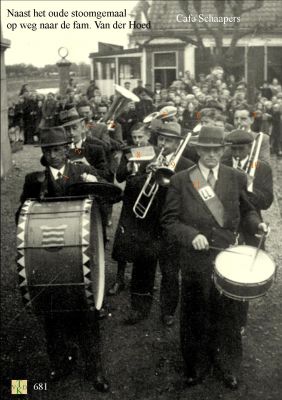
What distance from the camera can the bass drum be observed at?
370 centimetres

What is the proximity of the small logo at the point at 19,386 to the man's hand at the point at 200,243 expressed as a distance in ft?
5.90

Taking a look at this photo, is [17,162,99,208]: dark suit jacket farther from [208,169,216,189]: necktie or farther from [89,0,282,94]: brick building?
[89,0,282,94]: brick building

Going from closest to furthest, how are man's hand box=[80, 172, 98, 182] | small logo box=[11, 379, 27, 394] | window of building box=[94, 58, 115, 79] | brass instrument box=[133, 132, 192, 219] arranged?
1. small logo box=[11, 379, 27, 394]
2. man's hand box=[80, 172, 98, 182]
3. brass instrument box=[133, 132, 192, 219]
4. window of building box=[94, 58, 115, 79]

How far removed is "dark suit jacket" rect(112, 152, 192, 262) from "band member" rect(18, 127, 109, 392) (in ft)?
2.67

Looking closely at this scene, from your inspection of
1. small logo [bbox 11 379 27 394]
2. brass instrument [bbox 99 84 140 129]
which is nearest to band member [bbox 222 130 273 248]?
small logo [bbox 11 379 27 394]

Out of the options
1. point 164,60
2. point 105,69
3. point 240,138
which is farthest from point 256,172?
point 105,69

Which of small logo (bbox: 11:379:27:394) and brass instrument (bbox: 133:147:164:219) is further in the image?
brass instrument (bbox: 133:147:164:219)

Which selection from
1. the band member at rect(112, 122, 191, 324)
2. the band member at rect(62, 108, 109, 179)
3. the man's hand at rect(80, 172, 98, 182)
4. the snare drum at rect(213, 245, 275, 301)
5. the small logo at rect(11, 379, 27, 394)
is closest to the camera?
the snare drum at rect(213, 245, 275, 301)

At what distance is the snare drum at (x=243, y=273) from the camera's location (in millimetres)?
3580

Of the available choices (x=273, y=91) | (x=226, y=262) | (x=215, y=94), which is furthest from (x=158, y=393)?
(x=273, y=91)

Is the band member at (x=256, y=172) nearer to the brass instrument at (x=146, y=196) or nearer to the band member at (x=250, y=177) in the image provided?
the band member at (x=250, y=177)

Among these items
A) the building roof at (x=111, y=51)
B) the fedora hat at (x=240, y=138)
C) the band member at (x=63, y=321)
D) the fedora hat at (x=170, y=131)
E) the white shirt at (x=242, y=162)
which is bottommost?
the band member at (x=63, y=321)

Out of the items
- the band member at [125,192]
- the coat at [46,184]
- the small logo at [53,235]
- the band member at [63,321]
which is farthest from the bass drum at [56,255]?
the band member at [125,192]

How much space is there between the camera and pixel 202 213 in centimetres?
400
